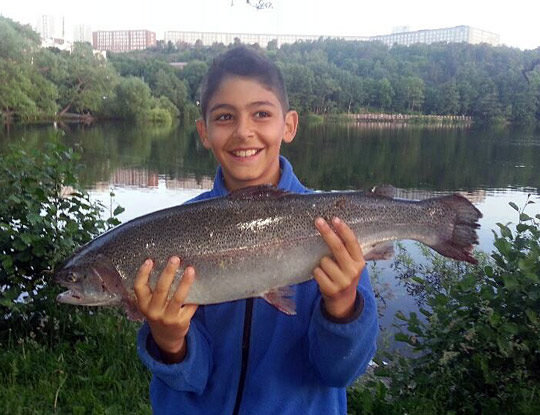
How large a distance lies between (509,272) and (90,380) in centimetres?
363

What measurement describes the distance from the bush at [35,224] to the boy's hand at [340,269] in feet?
11.5

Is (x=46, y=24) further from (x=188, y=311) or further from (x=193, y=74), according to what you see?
(x=188, y=311)

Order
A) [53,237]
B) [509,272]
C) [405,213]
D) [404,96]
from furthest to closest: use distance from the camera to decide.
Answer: [404,96], [53,237], [509,272], [405,213]

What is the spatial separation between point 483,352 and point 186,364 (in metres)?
2.73

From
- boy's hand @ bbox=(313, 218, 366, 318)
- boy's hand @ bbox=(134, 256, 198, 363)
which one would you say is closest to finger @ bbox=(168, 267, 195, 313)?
boy's hand @ bbox=(134, 256, 198, 363)

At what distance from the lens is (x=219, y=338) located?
8.29ft

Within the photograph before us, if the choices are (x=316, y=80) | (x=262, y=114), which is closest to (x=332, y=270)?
(x=262, y=114)

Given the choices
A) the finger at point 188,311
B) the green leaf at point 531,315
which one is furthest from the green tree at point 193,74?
the finger at point 188,311

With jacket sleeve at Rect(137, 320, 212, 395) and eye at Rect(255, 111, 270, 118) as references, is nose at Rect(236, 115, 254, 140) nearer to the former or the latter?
eye at Rect(255, 111, 270, 118)

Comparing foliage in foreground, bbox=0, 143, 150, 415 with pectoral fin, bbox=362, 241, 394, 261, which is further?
foliage in foreground, bbox=0, 143, 150, 415

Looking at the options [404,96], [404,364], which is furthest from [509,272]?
[404,96]

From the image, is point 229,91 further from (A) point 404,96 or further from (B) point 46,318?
(A) point 404,96

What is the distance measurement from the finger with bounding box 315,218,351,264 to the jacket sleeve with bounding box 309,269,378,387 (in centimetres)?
24

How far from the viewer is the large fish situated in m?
2.34
